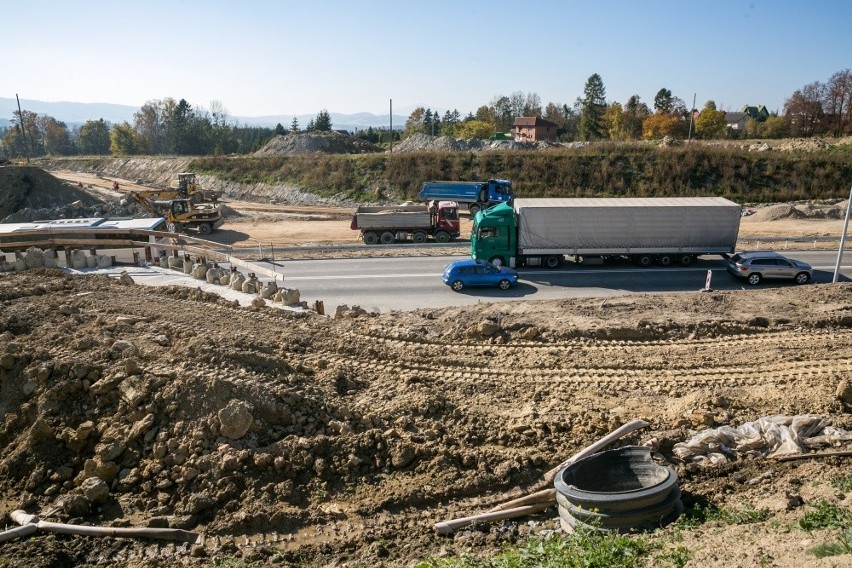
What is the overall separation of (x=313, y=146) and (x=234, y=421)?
2347 inches

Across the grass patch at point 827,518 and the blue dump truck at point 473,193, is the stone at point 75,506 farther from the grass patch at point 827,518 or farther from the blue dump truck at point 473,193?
the blue dump truck at point 473,193

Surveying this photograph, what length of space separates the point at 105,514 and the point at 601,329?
37.8 feet

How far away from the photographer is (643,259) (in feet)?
86.0

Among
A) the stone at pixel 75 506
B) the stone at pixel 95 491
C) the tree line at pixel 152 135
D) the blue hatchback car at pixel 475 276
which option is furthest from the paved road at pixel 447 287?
the tree line at pixel 152 135

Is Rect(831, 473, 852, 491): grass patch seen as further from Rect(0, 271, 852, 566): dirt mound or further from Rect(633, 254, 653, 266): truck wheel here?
Rect(633, 254, 653, 266): truck wheel

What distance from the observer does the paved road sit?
2198cm

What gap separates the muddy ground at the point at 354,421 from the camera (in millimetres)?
8859

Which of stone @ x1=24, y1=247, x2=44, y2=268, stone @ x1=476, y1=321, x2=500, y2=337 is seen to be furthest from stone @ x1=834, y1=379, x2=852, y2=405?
stone @ x1=24, y1=247, x2=44, y2=268

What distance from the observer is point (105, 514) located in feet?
31.5

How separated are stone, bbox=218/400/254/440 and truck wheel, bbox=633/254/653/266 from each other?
1965 cm

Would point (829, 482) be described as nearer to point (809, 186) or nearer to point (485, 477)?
point (485, 477)

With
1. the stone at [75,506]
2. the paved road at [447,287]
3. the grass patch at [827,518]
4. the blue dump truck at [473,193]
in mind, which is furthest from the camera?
the blue dump truck at [473,193]

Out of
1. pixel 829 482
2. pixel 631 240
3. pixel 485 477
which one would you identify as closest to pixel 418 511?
pixel 485 477

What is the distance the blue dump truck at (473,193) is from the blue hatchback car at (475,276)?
16.8 metres
